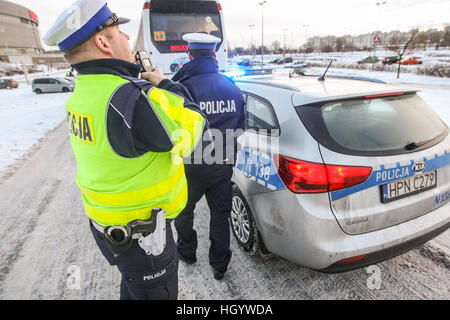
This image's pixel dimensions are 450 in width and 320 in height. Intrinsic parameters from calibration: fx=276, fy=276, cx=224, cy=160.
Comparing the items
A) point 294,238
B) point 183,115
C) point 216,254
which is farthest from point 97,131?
point 216,254

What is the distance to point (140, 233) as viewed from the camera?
1.42m

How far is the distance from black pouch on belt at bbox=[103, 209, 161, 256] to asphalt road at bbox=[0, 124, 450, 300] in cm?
111

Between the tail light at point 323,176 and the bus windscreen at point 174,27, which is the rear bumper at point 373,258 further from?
the bus windscreen at point 174,27

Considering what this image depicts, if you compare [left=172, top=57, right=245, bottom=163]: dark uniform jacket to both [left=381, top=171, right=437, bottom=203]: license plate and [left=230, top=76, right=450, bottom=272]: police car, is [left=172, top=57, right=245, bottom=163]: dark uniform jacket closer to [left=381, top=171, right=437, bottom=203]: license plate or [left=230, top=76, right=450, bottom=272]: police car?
[left=230, top=76, right=450, bottom=272]: police car

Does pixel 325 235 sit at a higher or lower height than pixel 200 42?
lower

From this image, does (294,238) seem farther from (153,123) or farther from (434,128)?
(434,128)

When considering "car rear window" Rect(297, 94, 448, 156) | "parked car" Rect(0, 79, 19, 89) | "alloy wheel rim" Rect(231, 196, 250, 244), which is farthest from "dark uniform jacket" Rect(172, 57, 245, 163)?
"parked car" Rect(0, 79, 19, 89)

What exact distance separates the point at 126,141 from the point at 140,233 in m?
0.51

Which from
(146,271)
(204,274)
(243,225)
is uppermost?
(146,271)

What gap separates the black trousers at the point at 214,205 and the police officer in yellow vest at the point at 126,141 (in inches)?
27.1

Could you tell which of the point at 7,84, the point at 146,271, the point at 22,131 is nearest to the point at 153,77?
the point at 146,271

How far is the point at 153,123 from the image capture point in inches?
46.6

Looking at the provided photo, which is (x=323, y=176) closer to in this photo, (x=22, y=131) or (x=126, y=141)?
(x=126, y=141)
